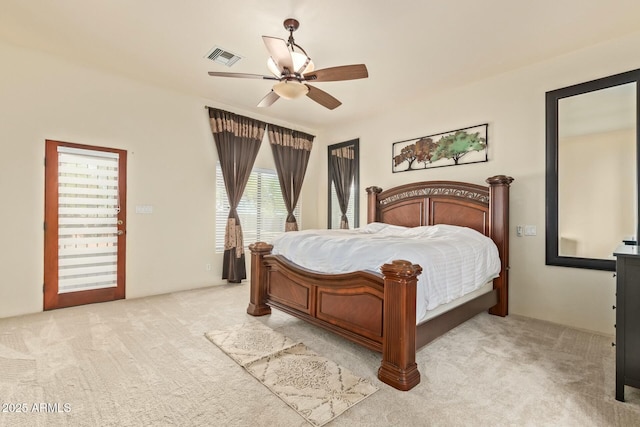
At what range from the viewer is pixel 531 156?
3.67 meters

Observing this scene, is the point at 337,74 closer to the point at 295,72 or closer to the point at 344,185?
the point at 295,72

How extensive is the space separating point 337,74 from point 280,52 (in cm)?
57

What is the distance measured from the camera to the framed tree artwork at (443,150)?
4.13 m

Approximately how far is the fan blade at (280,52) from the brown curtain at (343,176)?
10.7ft

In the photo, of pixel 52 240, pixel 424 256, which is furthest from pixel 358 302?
pixel 52 240

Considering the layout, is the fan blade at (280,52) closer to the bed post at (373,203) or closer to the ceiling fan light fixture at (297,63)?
the ceiling fan light fixture at (297,63)

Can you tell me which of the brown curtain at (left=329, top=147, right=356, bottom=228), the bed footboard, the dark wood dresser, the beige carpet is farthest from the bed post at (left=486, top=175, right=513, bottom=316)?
the brown curtain at (left=329, top=147, right=356, bottom=228)

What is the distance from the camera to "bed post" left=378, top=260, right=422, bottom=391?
207 centimetres

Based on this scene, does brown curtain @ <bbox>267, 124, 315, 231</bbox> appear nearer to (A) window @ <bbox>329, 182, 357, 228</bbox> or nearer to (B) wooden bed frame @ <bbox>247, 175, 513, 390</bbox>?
(A) window @ <bbox>329, 182, 357, 228</bbox>

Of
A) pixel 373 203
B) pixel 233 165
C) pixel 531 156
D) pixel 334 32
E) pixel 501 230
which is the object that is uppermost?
pixel 334 32

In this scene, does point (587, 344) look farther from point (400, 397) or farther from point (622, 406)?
point (400, 397)

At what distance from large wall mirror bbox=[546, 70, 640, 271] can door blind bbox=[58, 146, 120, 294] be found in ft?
18.4

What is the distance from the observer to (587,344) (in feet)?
9.32

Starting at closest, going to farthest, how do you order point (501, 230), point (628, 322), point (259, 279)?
point (628, 322)
point (259, 279)
point (501, 230)
